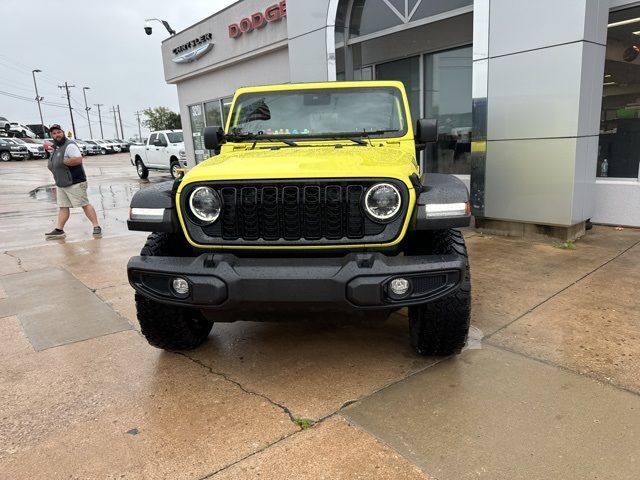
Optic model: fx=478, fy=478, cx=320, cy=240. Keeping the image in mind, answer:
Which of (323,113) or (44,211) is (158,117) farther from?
(323,113)

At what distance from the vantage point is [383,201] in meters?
2.71

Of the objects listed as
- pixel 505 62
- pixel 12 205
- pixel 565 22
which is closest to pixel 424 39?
pixel 505 62

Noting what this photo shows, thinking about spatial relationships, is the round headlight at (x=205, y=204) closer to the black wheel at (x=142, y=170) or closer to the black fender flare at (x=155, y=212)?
the black fender flare at (x=155, y=212)

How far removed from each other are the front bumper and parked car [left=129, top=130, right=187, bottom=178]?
14.7 meters

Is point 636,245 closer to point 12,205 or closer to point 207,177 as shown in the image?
point 207,177

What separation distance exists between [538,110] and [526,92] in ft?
0.92

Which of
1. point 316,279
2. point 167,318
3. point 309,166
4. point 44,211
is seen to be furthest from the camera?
point 44,211

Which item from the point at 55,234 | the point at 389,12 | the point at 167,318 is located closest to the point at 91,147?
the point at 55,234

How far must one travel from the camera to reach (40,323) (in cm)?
413

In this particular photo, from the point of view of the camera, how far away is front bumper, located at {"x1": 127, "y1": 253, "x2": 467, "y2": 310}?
2.52 meters

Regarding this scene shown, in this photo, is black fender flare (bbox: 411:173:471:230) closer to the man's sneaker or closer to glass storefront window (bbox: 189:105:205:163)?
the man's sneaker

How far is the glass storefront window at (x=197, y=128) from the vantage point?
16.0 metres

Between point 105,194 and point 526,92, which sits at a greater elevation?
point 526,92

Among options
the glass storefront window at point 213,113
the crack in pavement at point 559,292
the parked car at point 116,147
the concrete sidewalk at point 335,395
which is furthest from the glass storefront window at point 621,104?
the parked car at point 116,147
